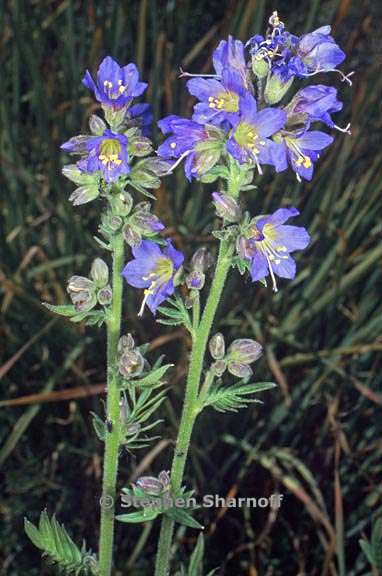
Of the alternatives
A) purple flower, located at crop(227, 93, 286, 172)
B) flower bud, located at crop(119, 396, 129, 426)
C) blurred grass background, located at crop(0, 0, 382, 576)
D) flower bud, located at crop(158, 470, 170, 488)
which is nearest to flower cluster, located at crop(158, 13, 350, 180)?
purple flower, located at crop(227, 93, 286, 172)

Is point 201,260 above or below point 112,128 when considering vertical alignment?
below

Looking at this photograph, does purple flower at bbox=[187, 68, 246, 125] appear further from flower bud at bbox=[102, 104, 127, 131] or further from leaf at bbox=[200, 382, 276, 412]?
leaf at bbox=[200, 382, 276, 412]

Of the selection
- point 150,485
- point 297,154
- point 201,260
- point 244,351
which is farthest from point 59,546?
point 297,154

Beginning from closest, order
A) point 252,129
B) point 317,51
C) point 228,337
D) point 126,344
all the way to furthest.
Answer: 1. point 252,129
2. point 317,51
3. point 126,344
4. point 228,337

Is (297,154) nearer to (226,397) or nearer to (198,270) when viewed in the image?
(198,270)

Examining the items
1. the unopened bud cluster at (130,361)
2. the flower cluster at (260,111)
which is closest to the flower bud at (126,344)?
the unopened bud cluster at (130,361)

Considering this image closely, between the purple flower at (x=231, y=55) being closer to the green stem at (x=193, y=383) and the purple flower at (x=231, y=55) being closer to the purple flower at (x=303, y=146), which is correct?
the purple flower at (x=303, y=146)
